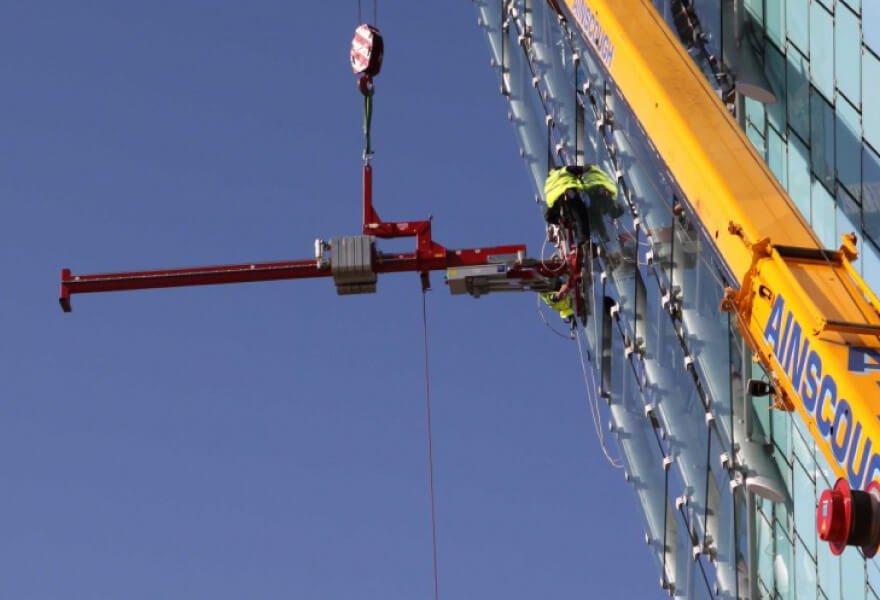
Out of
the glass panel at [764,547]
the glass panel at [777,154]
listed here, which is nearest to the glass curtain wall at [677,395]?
the glass panel at [764,547]

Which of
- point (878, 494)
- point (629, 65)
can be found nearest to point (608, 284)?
point (629, 65)

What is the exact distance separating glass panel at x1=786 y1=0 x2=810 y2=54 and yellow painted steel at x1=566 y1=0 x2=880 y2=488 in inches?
293

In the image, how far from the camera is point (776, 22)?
116ft

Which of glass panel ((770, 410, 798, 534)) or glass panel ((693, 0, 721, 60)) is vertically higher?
glass panel ((693, 0, 721, 60))

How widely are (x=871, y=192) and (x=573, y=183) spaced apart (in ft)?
25.5

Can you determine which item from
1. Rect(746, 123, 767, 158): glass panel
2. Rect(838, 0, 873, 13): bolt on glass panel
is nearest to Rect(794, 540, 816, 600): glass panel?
Rect(746, 123, 767, 158): glass panel

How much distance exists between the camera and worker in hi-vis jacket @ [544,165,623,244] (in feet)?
125

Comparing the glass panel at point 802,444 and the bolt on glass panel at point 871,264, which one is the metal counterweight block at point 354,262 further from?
the bolt on glass panel at point 871,264

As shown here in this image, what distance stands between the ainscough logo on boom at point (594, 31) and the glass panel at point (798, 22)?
5.82 m

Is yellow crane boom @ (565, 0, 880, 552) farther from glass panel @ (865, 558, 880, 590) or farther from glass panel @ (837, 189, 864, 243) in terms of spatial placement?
glass panel @ (865, 558, 880, 590)

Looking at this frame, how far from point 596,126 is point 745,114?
29.6ft

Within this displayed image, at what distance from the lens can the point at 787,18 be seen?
34500 millimetres

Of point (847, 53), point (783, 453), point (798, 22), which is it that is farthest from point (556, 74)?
point (847, 53)

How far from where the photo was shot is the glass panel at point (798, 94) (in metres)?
33.7
